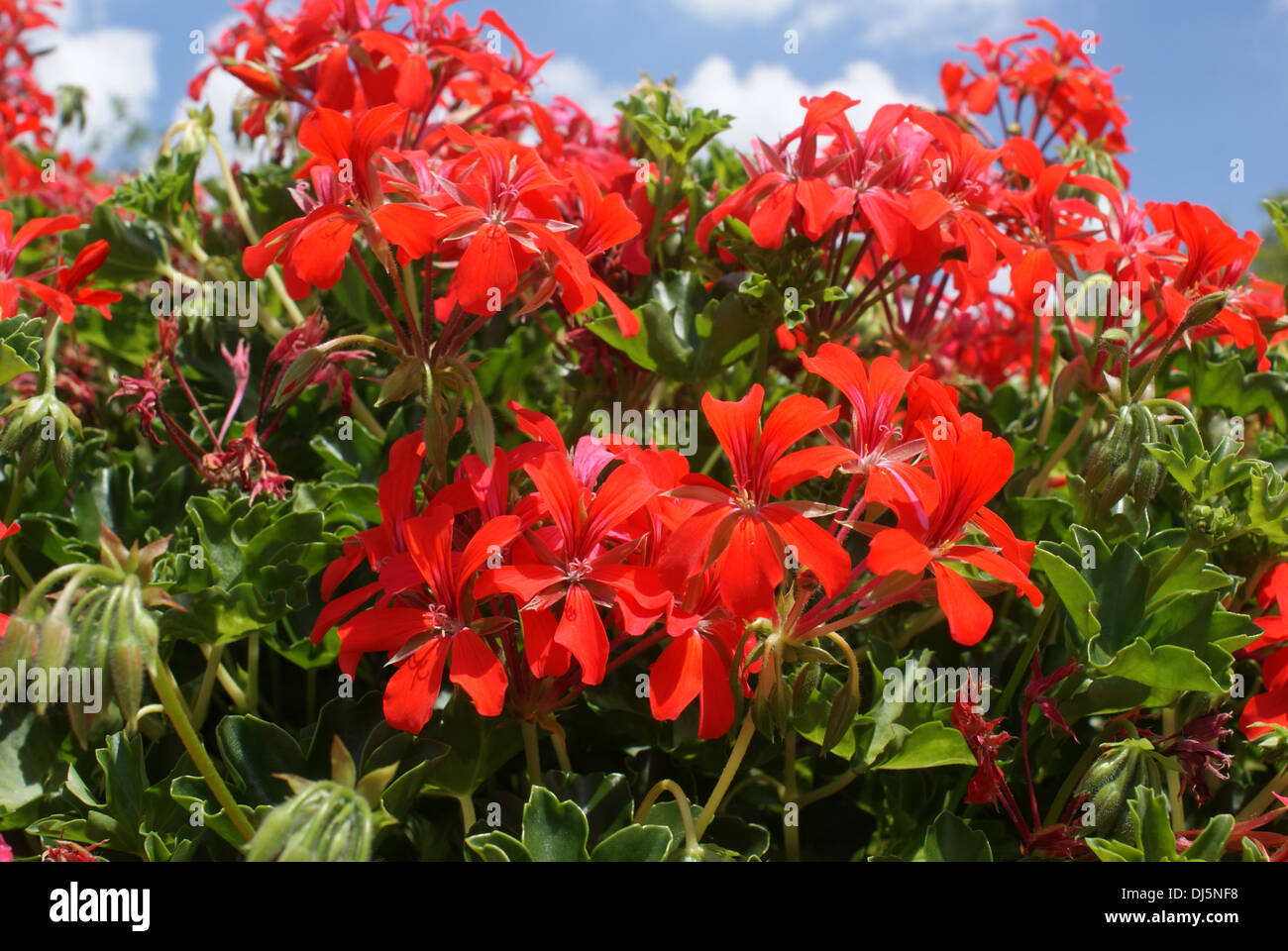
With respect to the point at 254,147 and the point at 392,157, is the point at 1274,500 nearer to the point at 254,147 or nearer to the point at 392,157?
the point at 392,157

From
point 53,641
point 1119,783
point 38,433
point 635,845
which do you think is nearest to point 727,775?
point 635,845

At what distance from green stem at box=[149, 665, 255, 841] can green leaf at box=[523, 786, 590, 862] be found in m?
0.36

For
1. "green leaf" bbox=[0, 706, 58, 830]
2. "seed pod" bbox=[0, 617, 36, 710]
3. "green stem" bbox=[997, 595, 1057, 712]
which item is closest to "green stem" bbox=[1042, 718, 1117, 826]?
"green stem" bbox=[997, 595, 1057, 712]

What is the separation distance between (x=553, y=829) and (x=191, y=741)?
1.59 feet

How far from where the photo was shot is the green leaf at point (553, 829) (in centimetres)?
138

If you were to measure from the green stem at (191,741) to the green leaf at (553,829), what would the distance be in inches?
14.1

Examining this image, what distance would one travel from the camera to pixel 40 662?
41.8 inches

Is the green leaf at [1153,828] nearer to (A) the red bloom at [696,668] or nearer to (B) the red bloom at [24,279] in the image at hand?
(A) the red bloom at [696,668]

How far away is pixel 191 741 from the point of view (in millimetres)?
1280

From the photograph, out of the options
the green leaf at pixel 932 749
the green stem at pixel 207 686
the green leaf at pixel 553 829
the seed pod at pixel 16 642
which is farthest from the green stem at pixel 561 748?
the seed pod at pixel 16 642
